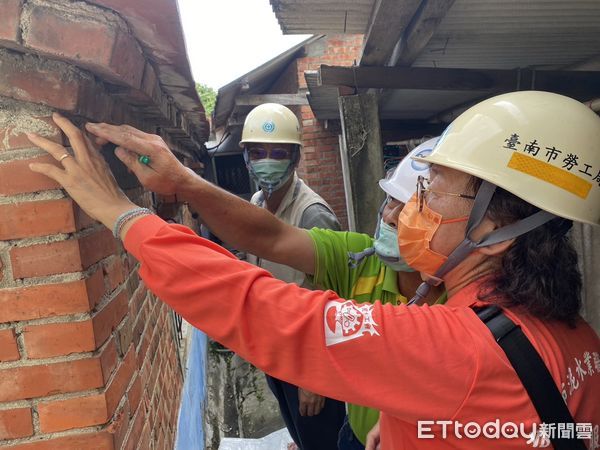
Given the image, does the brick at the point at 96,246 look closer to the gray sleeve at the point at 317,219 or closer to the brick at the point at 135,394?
the brick at the point at 135,394

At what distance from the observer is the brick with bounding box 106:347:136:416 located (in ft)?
4.08

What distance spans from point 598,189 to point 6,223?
165cm

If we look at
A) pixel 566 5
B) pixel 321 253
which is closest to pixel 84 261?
pixel 321 253

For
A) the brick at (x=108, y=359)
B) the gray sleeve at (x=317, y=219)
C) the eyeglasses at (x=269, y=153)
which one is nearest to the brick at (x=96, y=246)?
the brick at (x=108, y=359)

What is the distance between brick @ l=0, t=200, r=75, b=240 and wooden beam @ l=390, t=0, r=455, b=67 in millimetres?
1814

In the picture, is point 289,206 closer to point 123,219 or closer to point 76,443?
point 123,219

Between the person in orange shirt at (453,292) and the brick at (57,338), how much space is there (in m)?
0.27

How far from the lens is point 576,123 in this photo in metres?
1.24

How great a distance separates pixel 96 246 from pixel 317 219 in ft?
5.13

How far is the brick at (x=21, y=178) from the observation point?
3.67 ft

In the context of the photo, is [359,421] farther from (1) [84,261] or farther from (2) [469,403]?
(1) [84,261]

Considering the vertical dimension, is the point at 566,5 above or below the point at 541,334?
above

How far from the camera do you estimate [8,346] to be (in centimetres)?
116

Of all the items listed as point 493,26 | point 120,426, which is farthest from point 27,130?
point 493,26
